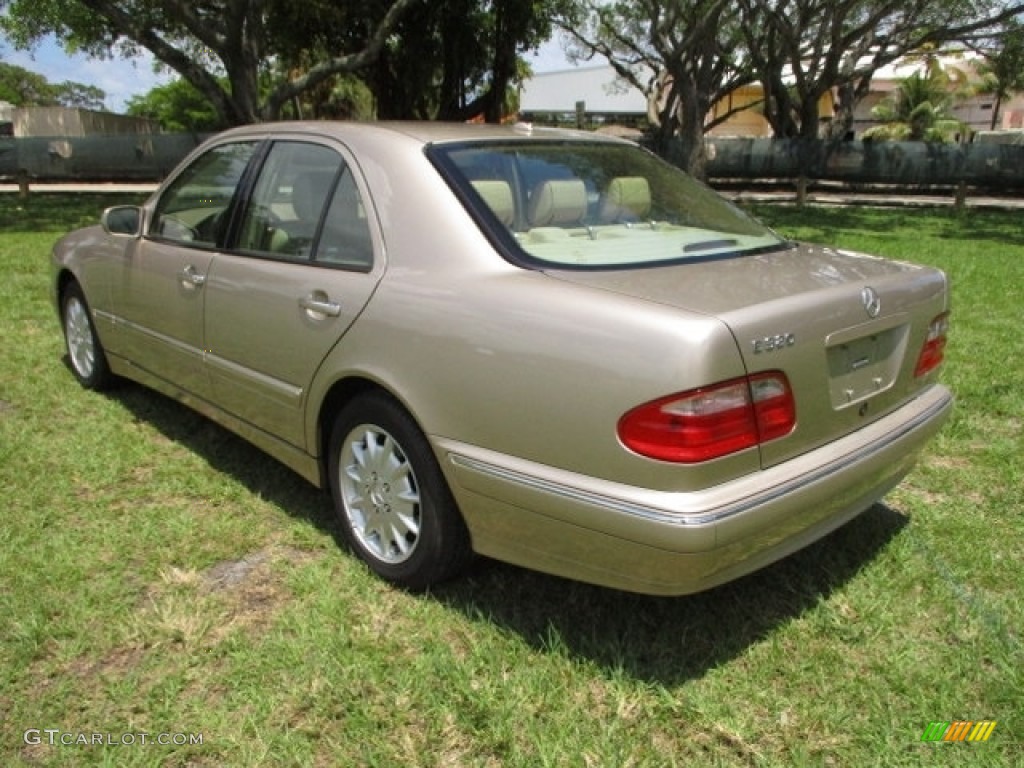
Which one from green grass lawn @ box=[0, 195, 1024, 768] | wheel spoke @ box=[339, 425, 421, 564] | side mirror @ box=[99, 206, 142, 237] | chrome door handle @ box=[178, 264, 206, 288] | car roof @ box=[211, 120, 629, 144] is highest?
car roof @ box=[211, 120, 629, 144]

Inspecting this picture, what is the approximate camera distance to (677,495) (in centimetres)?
220

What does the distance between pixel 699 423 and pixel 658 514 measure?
24 cm

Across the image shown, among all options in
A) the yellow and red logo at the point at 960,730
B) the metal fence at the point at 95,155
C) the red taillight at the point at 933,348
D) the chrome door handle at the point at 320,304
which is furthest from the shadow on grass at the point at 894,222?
the metal fence at the point at 95,155

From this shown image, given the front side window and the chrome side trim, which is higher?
the front side window

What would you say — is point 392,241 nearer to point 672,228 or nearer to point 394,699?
point 672,228

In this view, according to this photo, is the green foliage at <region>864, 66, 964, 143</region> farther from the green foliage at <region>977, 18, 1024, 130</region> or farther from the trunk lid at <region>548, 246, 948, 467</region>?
the trunk lid at <region>548, 246, 948, 467</region>

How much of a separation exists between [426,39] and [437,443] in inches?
823

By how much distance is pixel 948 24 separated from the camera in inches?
911

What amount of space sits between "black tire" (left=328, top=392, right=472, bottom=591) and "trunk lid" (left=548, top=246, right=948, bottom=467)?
2.32ft

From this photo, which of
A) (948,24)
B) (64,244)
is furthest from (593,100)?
(64,244)

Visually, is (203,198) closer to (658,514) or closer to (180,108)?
(658,514)

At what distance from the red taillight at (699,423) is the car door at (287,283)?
1.06 m

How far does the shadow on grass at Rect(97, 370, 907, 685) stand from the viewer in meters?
2.62

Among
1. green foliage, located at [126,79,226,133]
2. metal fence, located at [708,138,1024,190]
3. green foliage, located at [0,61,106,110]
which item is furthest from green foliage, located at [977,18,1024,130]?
green foliage, located at [0,61,106,110]
